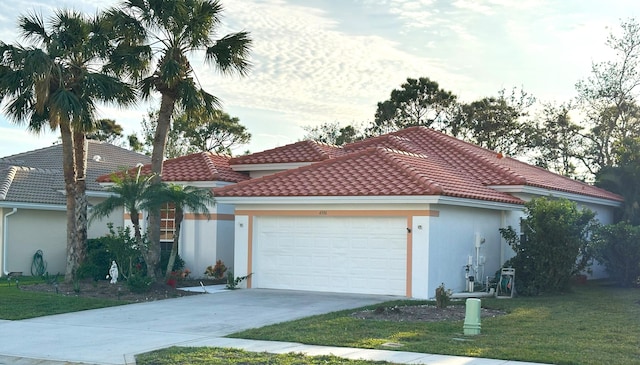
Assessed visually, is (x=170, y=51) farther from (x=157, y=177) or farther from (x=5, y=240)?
(x=5, y=240)

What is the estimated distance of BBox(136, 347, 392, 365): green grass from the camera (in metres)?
11.0

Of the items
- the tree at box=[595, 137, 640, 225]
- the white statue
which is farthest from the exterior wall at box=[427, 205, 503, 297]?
the tree at box=[595, 137, 640, 225]

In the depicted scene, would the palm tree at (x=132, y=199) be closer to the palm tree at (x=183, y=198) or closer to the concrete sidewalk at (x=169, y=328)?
the palm tree at (x=183, y=198)

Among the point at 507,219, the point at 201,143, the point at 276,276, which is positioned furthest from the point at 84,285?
the point at 201,143

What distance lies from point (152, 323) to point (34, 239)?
1424 centimetres

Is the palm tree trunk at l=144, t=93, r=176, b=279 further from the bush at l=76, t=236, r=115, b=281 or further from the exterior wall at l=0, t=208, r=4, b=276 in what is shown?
the exterior wall at l=0, t=208, r=4, b=276

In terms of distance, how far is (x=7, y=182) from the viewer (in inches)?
1106

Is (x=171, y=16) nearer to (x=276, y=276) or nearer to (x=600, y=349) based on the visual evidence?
(x=276, y=276)

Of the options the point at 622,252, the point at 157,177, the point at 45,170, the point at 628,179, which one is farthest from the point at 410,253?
the point at 45,170

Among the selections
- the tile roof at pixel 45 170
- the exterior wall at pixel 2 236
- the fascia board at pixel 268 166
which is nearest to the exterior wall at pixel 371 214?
the fascia board at pixel 268 166

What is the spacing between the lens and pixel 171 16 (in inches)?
835

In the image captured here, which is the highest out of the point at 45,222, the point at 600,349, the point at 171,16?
the point at 171,16

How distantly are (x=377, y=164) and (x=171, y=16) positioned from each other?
673 cm

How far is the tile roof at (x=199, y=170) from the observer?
2558 cm
